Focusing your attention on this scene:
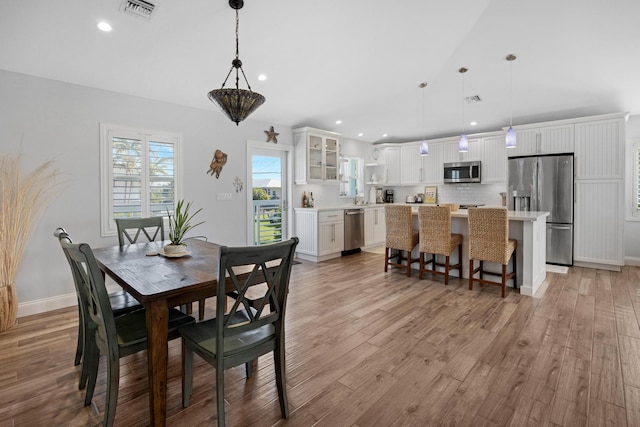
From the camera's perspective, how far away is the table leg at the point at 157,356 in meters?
1.51

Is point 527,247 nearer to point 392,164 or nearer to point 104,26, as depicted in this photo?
point 392,164

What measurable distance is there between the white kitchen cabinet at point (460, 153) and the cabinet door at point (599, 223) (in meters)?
1.70

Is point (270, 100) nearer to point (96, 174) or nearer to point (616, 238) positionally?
point (96, 174)

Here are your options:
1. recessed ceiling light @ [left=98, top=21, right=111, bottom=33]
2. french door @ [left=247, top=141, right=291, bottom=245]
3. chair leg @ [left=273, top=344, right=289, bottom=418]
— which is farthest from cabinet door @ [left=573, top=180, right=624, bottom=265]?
recessed ceiling light @ [left=98, top=21, right=111, bottom=33]

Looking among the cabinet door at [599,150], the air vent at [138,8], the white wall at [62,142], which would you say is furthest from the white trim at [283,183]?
the cabinet door at [599,150]

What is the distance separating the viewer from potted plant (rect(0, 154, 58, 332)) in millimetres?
2869

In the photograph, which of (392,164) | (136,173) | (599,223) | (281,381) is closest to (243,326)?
(281,381)

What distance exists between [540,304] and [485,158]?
3.45 m

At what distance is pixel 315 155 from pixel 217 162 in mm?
1889

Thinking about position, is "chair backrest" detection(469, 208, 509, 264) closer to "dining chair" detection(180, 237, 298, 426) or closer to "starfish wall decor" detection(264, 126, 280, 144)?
"dining chair" detection(180, 237, 298, 426)

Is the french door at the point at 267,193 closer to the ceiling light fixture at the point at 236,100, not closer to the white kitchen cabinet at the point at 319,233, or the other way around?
the white kitchen cabinet at the point at 319,233

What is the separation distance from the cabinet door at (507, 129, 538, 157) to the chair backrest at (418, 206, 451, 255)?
247cm

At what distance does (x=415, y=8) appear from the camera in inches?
125

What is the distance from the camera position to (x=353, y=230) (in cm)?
619
